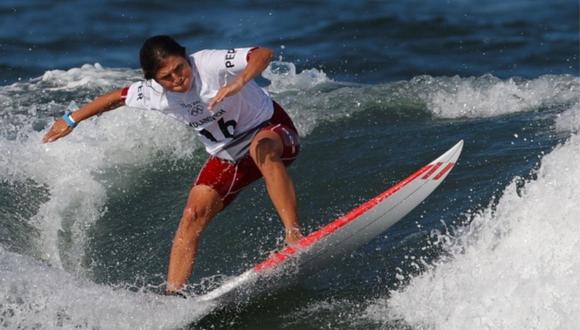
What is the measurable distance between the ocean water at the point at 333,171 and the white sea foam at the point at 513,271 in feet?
0.04

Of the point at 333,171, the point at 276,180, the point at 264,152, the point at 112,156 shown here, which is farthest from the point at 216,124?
the point at 112,156

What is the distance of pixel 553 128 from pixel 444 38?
249 inches

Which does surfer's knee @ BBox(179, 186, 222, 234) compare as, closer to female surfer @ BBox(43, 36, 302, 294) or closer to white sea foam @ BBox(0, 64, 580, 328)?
female surfer @ BBox(43, 36, 302, 294)

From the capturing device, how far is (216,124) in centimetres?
775

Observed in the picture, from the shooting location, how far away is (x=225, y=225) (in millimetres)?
9656

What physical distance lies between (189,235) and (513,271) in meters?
2.18

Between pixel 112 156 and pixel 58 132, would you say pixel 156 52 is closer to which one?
pixel 58 132

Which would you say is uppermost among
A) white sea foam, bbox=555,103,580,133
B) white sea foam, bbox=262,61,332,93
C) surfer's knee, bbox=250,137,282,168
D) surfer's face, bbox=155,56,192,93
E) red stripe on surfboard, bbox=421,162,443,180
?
surfer's face, bbox=155,56,192,93

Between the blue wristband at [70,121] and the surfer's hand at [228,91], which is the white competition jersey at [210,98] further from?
the blue wristband at [70,121]

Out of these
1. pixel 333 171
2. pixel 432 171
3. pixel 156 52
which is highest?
pixel 156 52

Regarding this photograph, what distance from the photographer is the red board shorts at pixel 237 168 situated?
7.93 meters

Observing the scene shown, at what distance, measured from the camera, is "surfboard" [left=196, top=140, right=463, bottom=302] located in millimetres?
7684

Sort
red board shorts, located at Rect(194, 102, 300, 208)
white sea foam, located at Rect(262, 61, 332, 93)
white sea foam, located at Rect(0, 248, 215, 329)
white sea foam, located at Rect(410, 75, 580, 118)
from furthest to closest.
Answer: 1. white sea foam, located at Rect(262, 61, 332, 93)
2. white sea foam, located at Rect(410, 75, 580, 118)
3. red board shorts, located at Rect(194, 102, 300, 208)
4. white sea foam, located at Rect(0, 248, 215, 329)

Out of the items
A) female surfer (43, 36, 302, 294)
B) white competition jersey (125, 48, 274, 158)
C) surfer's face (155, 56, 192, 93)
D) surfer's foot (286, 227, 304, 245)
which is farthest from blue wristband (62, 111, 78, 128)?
surfer's foot (286, 227, 304, 245)
